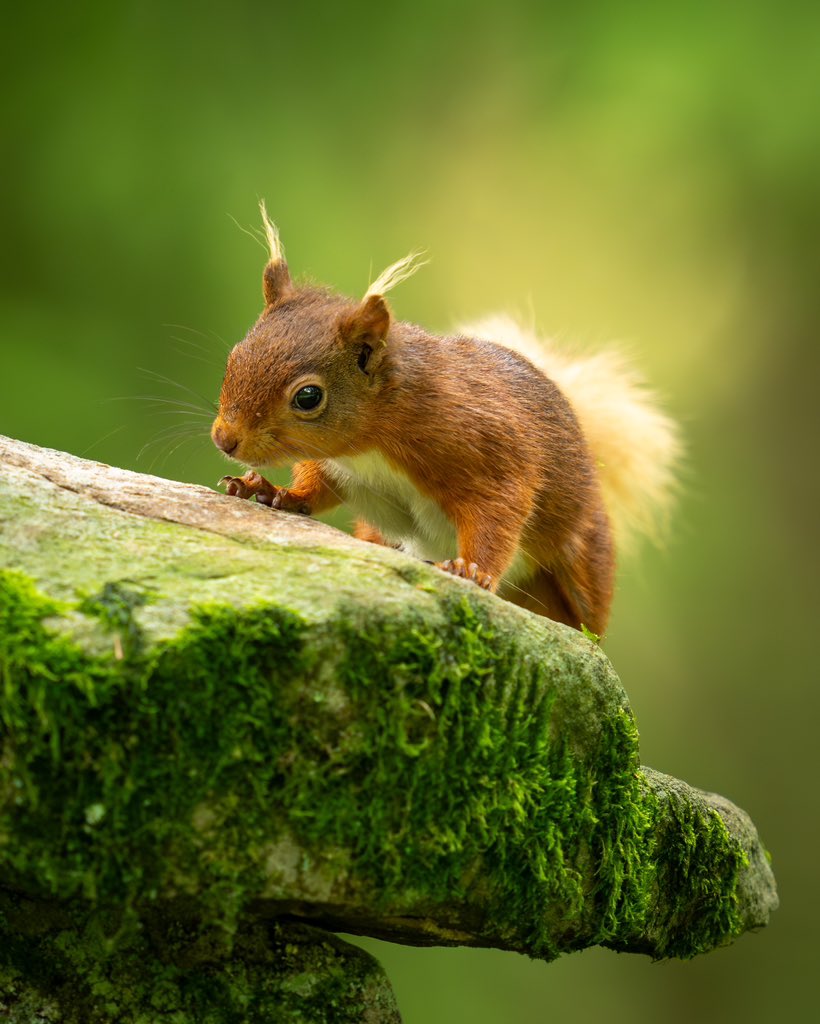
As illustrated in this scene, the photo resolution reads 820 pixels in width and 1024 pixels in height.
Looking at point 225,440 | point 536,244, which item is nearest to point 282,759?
point 225,440

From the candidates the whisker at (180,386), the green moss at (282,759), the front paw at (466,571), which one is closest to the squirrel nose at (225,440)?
the whisker at (180,386)

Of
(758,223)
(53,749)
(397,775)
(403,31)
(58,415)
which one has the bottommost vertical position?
(53,749)

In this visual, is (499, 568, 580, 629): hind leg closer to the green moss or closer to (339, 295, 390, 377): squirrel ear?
(339, 295, 390, 377): squirrel ear

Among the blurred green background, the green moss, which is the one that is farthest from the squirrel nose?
the blurred green background

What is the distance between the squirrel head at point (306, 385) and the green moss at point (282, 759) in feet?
3.45

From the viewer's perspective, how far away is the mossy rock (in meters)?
1.73

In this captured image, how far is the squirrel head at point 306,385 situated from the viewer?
2.96 meters

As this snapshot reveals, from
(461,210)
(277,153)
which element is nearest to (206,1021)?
(277,153)

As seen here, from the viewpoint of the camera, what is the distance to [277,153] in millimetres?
6352

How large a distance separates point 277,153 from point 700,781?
15.0 ft

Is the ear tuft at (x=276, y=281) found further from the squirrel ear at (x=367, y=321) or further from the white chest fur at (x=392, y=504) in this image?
the white chest fur at (x=392, y=504)

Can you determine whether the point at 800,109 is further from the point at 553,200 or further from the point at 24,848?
the point at 24,848

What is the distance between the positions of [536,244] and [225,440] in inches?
182

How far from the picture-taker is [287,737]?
1.85m
